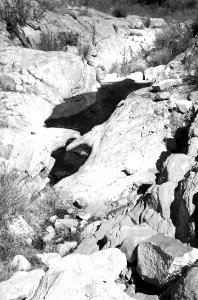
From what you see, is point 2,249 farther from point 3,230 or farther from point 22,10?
point 22,10

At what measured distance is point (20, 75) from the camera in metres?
11.4

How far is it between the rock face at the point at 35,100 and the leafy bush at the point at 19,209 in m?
0.47

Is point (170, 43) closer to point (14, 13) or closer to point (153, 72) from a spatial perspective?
point (153, 72)

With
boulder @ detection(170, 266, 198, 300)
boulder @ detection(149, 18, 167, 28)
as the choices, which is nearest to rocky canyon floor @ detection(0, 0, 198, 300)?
boulder @ detection(170, 266, 198, 300)

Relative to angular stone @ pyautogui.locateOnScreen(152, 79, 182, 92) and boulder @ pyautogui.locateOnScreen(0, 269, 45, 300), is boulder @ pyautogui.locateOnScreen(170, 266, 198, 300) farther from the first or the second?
angular stone @ pyautogui.locateOnScreen(152, 79, 182, 92)

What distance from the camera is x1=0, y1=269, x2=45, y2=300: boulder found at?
3.58m

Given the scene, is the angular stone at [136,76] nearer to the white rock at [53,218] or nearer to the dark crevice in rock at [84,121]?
the dark crevice in rock at [84,121]

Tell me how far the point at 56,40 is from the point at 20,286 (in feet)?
36.5

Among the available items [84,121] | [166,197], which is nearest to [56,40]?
[84,121]

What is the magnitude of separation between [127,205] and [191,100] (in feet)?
9.56

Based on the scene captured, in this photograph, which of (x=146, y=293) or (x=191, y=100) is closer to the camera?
(x=146, y=293)

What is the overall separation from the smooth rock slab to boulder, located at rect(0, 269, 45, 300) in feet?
3.23

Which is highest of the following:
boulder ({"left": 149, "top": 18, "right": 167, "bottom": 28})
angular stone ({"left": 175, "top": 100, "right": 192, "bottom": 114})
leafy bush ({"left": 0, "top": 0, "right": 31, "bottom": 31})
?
leafy bush ({"left": 0, "top": 0, "right": 31, "bottom": 31})

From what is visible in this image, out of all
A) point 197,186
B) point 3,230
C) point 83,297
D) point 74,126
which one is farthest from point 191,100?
point 83,297
